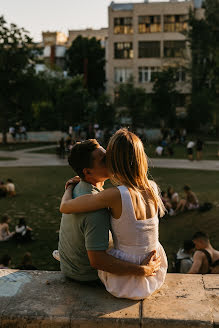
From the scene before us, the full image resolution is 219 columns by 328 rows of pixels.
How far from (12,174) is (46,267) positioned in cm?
1463

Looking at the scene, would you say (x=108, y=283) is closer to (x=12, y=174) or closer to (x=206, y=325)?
(x=206, y=325)

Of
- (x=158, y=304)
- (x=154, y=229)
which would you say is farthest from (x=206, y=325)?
(x=154, y=229)

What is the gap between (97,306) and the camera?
10.9 feet

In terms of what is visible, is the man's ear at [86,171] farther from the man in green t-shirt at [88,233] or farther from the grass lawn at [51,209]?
the grass lawn at [51,209]

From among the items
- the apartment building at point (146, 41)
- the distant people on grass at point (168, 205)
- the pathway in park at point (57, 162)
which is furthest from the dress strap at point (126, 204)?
the apartment building at point (146, 41)

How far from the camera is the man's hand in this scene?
3492 millimetres

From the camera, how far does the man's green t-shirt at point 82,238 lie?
3.37m

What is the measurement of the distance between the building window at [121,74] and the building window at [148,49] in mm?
2661

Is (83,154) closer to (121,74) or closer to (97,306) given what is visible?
(97,306)

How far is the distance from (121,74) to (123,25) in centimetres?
675

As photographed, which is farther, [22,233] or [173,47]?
[173,47]

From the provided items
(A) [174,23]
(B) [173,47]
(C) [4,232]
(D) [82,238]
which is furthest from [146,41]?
(D) [82,238]

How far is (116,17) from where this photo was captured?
63906mm

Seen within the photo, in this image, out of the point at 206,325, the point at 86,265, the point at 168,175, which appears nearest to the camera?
the point at 206,325
